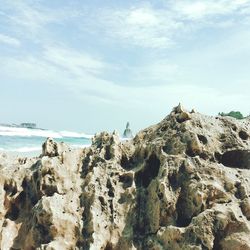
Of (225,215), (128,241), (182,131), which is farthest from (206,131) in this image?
(128,241)

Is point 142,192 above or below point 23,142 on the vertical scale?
below

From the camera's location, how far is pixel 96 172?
7094 mm

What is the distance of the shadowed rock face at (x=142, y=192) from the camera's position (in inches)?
244

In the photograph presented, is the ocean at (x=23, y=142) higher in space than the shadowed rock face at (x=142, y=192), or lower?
higher

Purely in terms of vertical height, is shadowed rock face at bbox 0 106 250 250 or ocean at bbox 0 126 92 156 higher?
ocean at bbox 0 126 92 156

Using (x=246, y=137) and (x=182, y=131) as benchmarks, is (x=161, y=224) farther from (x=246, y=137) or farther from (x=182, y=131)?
(x=246, y=137)

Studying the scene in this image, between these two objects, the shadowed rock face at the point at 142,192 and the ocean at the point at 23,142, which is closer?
the shadowed rock face at the point at 142,192

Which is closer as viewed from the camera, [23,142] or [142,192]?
[142,192]

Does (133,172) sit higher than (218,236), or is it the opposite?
(133,172)

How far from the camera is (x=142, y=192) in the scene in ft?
22.5

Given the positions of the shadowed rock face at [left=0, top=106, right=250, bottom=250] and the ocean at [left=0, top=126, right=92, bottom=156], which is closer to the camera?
the shadowed rock face at [left=0, top=106, right=250, bottom=250]

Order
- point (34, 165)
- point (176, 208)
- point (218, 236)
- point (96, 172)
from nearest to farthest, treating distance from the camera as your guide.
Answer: point (218, 236)
point (176, 208)
point (96, 172)
point (34, 165)

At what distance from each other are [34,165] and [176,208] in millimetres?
2676

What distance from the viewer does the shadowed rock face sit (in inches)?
244
